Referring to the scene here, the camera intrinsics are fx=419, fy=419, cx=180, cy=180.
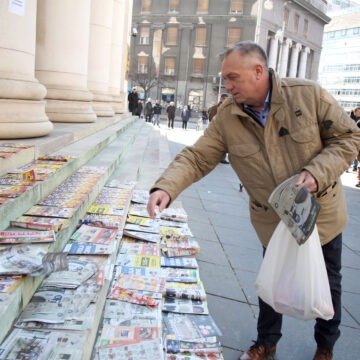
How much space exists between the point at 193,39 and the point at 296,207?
50.4 metres

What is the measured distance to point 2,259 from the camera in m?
2.34

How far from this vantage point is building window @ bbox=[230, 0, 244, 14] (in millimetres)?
48406

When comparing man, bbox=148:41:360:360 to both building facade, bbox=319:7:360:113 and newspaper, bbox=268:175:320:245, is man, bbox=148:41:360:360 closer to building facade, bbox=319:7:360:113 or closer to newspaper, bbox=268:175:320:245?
newspaper, bbox=268:175:320:245

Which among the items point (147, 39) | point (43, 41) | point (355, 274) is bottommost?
point (355, 274)

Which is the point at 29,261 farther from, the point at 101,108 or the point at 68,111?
the point at 101,108

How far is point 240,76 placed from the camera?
7.16ft

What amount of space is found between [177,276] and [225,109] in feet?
5.16

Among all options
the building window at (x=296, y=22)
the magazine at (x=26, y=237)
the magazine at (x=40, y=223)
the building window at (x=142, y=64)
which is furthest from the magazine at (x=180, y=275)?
the building window at (x=296, y=22)

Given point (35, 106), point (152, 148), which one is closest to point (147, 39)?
point (152, 148)

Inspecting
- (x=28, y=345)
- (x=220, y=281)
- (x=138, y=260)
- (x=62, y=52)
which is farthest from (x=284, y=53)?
(x=28, y=345)

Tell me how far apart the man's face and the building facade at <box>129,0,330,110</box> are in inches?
1847

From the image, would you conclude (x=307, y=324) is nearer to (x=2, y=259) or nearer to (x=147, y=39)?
(x=2, y=259)

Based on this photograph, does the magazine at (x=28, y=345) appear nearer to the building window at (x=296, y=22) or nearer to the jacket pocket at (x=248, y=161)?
the jacket pocket at (x=248, y=161)

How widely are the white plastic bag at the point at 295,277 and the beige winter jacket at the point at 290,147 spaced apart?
8.2 inches
